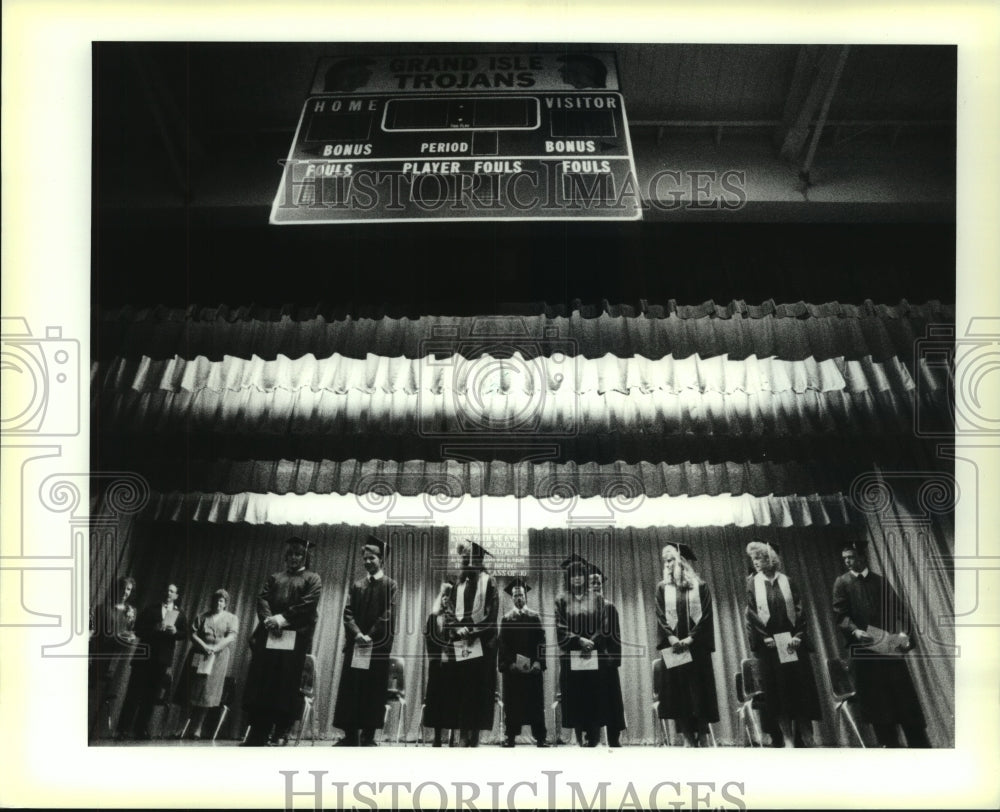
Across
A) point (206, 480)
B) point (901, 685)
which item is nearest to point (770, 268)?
point (901, 685)

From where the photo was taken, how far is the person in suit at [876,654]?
461 cm

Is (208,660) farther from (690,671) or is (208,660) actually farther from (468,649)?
(690,671)

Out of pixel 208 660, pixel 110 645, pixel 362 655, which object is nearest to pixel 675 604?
pixel 362 655

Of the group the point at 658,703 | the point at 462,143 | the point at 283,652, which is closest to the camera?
the point at 462,143

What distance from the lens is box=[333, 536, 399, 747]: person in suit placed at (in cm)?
472

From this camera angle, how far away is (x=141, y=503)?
4727mm

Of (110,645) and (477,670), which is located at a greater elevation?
(110,645)

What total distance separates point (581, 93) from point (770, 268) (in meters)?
1.20

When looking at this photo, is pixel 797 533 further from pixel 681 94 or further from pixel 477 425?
pixel 681 94

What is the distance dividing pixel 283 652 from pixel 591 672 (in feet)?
4.68

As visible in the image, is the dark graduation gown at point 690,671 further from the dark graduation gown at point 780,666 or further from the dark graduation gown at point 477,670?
the dark graduation gown at point 477,670

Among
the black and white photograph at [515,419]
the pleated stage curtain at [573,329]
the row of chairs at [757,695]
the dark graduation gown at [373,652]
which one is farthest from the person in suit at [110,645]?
the row of chairs at [757,695]

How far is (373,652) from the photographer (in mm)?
4805

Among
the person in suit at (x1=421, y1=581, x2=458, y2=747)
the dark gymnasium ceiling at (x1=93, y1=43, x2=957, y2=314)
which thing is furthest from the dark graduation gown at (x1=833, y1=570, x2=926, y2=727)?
the person in suit at (x1=421, y1=581, x2=458, y2=747)
